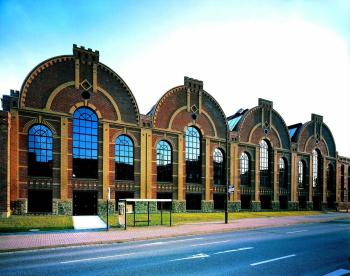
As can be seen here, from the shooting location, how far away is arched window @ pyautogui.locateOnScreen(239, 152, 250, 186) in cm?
3609

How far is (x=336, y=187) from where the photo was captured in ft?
156

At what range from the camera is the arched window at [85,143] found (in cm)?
2557

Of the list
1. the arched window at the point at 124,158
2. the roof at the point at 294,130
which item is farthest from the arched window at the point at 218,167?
the roof at the point at 294,130

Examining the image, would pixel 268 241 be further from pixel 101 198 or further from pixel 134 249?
pixel 101 198

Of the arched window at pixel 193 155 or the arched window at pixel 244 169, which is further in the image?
the arched window at pixel 244 169

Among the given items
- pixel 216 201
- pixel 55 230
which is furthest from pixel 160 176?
A: pixel 55 230

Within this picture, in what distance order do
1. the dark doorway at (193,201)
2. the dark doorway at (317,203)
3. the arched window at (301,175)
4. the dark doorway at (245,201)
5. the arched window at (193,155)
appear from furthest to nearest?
the dark doorway at (317,203) → the arched window at (301,175) → the dark doorway at (245,201) → the arched window at (193,155) → the dark doorway at (193,201)

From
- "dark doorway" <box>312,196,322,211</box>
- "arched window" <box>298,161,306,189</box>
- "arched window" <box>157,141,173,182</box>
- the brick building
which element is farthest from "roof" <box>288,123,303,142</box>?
"arched window" <box>157,141,173,182</box>

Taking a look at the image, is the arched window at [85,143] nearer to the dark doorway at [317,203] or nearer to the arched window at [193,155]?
the arched window at [193,155]

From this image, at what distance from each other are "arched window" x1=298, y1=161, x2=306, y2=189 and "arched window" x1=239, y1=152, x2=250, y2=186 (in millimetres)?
11396

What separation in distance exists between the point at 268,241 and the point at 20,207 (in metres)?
19.6

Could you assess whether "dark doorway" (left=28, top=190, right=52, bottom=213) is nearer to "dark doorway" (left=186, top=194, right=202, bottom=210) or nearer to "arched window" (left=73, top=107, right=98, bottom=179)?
"arched window" (left=73, top=107, right=98, bottom=179)

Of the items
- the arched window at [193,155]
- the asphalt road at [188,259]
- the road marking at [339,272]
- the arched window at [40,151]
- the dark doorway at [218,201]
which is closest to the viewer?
the road marking at [339,272]

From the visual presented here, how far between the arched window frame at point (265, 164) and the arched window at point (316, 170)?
10.8 metres
